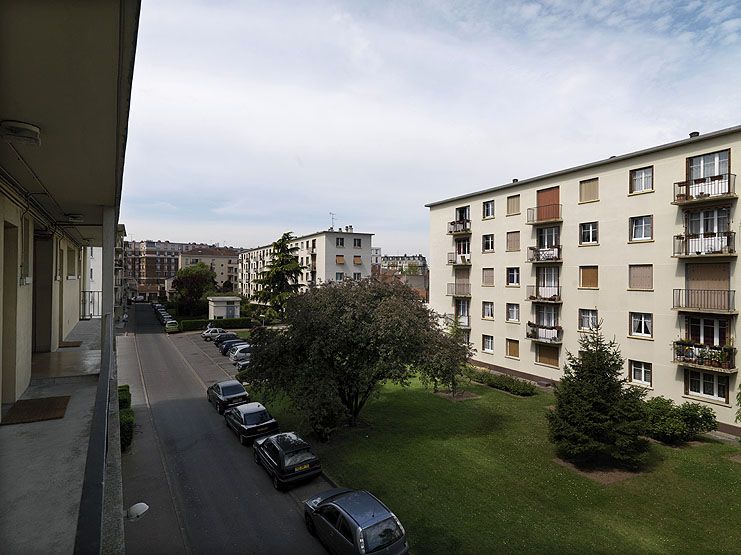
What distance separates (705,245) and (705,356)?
4.50m

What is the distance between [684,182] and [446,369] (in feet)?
43.5

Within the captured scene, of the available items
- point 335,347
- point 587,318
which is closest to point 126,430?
point 335,347

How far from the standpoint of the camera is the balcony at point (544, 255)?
2353 centimetres

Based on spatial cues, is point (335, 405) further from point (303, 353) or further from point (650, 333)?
point (650, 333)

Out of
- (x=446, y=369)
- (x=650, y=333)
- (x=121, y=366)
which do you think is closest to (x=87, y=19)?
(x=446, y=369)

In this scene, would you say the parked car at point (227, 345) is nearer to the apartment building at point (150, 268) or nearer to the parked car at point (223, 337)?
the parked car at point (223, 337)

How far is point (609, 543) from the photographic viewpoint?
31.3ft

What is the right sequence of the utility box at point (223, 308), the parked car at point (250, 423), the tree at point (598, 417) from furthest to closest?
the utility box at point (223, 308), the parked car at point (250, 423), the tree at point (598, 417)

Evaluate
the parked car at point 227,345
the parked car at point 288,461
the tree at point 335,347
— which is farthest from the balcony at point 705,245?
the parked car at point 227,345

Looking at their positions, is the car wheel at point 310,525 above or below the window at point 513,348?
below

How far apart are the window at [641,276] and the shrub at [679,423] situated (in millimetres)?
5557

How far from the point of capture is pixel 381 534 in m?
8.91

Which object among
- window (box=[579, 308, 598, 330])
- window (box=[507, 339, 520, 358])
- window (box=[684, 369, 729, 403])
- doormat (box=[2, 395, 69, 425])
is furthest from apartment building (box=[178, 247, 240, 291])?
doormat (box=[2, 395, 69, 425])

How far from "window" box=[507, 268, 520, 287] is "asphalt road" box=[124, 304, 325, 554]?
1832 centimetres
